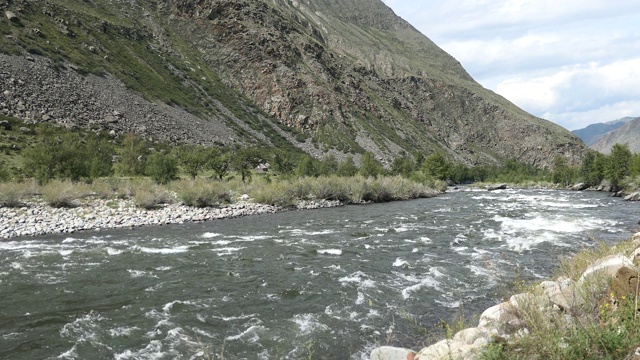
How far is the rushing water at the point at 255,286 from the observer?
33.8 ft

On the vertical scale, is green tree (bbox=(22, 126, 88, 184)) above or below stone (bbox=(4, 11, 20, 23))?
below

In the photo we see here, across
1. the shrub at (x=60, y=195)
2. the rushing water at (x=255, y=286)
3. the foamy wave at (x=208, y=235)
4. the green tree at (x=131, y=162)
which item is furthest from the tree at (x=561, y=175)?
the shrub at (x=60, y=195)

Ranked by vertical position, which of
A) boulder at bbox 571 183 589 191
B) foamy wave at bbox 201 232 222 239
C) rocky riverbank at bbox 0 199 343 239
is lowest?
boulder at bbox 571 183 589 191

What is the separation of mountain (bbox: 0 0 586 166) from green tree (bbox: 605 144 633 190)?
63.7 metres

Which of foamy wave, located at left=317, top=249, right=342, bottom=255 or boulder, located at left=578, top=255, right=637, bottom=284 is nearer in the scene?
boulder, located at left=578, top=255, right=637, bottom=284

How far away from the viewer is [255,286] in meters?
15.4

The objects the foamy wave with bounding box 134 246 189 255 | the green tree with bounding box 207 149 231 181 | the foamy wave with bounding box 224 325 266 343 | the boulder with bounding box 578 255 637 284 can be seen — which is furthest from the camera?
the green tree with bounding box 207 149 231 181

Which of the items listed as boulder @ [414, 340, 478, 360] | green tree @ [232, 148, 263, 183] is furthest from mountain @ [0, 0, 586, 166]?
boulder @ [414, 340, 478, 360]

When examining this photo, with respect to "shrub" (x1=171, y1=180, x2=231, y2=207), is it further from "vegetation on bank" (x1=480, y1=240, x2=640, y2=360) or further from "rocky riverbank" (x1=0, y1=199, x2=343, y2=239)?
"vegetation on bank" (x1=480, y1=240, x2=640, y2=360)

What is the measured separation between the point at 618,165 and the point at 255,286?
7941 cm

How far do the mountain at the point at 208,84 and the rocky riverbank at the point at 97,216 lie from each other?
4689 centimetres

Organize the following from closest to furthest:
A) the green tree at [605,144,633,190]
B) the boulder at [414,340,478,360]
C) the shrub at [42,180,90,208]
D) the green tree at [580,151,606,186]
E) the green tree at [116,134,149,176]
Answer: the boulder at [414,340,478,360], the shrub at [42,180,90,208], the green tree at [116,134,149,176], the green tree at [605,144,633,190], the green tree at [580,151,606,186]

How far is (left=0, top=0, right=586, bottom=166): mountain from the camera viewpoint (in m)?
82.2

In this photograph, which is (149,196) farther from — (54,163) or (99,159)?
(99,159)
